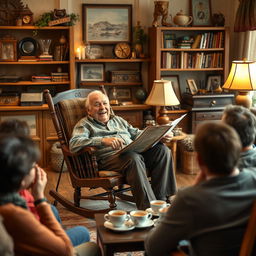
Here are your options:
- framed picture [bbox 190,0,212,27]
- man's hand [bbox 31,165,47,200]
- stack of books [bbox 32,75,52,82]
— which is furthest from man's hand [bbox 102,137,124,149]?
framed picture [bbox 190,0,212,27]

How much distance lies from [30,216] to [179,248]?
671 mm

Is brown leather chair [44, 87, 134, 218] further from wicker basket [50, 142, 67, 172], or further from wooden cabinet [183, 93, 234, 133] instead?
wooden cabinet [183, 93, 234, 133]

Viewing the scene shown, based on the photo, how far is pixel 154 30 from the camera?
5.82m

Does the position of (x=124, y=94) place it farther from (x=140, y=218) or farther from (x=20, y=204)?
(x=20, y=204)

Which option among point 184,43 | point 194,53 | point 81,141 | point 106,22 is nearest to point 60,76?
point 106,22

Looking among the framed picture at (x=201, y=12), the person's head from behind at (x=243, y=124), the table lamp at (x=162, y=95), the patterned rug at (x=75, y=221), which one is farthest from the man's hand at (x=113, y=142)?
the framed picture at (x=201, y=12)

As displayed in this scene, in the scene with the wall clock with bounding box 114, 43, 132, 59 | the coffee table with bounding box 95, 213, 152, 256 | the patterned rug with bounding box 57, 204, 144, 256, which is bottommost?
the patterned rug with bounding box 57, 204, 144, 256

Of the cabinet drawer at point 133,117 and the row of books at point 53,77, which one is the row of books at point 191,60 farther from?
the row of books at point 53,77

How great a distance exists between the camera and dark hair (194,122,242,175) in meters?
1.74

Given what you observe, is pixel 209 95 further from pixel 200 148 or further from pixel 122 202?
pixel 200 148

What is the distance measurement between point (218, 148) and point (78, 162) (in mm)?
2290

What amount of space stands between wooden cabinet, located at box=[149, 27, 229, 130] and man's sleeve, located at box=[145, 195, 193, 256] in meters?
4.05

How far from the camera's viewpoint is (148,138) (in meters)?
3.68

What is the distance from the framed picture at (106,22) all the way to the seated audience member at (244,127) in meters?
3.83
